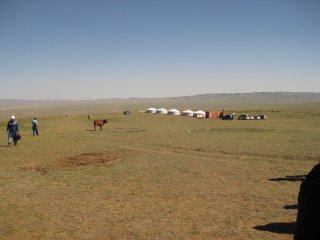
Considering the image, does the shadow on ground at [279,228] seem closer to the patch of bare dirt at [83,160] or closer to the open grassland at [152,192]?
the open grassland at [152,192]

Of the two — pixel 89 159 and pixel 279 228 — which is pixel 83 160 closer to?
pixel 89 159

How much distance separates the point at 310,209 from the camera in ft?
6.68

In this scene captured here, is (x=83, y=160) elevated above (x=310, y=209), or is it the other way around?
(x=310, y=209)

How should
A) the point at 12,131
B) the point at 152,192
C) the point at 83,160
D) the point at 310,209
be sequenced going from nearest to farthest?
the point at 310,209 → the point at 152,192 → the point at 83,160 → the point at 12,131

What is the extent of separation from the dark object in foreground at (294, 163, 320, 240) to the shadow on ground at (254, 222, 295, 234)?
310 inches

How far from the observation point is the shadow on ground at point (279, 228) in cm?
924

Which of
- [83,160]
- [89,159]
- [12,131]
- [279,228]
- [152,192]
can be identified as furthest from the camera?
[12,131]

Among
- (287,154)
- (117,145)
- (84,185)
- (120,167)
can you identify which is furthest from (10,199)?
(287,154)

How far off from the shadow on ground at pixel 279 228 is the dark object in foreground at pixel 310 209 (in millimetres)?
7868

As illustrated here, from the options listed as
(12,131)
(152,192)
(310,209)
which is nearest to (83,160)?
(152,192)

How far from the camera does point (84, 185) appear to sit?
14.3m

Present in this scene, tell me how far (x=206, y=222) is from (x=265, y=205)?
2.61 m

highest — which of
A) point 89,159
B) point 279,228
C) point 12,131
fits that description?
point 12,131

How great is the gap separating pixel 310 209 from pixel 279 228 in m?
8.19
